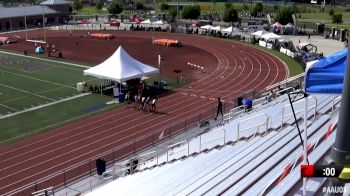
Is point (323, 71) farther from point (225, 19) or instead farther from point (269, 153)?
point (225, 19)

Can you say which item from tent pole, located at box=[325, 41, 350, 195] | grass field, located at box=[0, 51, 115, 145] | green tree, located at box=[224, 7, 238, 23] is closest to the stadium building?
green tree, located at box=[224, 7, 238, 23]

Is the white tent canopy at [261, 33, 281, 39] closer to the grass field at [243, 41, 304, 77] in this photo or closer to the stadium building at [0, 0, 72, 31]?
the grass field at [243, 41, 304, 77]

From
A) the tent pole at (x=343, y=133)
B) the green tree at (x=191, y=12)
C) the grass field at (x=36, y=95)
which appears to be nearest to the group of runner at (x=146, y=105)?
the grass field at (x=36, y=95)

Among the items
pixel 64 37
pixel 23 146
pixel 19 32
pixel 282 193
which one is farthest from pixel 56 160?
pixel 19 32

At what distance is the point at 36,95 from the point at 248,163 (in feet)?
80.1

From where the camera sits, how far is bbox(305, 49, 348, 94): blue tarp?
5.00 metres

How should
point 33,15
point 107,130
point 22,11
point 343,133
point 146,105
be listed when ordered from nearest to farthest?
point 343,133
point 107,130
point 146,105
point 22,11
point 33,15

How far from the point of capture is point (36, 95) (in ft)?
103

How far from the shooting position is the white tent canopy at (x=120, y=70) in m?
30.4

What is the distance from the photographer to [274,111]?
15367mm

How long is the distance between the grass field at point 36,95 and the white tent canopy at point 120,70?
1655 mm

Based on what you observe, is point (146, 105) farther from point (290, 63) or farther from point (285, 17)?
point (285, 17)

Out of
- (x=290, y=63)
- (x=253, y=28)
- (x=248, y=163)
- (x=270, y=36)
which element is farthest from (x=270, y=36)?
(x=248, y=163)

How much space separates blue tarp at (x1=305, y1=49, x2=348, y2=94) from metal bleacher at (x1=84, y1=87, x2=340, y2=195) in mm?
2534
